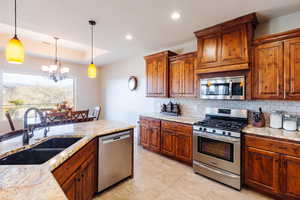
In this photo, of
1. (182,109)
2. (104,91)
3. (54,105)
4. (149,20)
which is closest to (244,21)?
(149,20)

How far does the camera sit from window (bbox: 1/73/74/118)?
453cm

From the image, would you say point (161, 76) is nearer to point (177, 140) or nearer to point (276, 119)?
point (177, 140)

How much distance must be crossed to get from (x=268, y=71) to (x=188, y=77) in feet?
4.73

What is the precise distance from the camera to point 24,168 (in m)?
1.08

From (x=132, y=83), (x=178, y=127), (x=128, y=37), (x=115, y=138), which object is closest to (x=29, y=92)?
(x=132, y=83)

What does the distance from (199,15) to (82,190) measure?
301cm

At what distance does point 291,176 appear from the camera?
1.96 metres

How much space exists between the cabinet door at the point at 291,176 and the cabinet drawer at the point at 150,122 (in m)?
2.30

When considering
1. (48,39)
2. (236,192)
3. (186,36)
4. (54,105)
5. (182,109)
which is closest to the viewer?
(236,192)

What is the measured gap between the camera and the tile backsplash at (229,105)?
2.48 meters

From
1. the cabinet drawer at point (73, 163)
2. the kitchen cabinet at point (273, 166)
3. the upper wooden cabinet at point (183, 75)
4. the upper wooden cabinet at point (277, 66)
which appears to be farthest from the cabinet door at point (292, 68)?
the cabinet drawer at point (73, 163)

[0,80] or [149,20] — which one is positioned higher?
[149,20]

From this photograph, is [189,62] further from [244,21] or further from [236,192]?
[236,192]

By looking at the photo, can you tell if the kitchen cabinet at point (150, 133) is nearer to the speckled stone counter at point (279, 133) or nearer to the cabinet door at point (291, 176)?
the speckled stone counter at point (279, 133)
